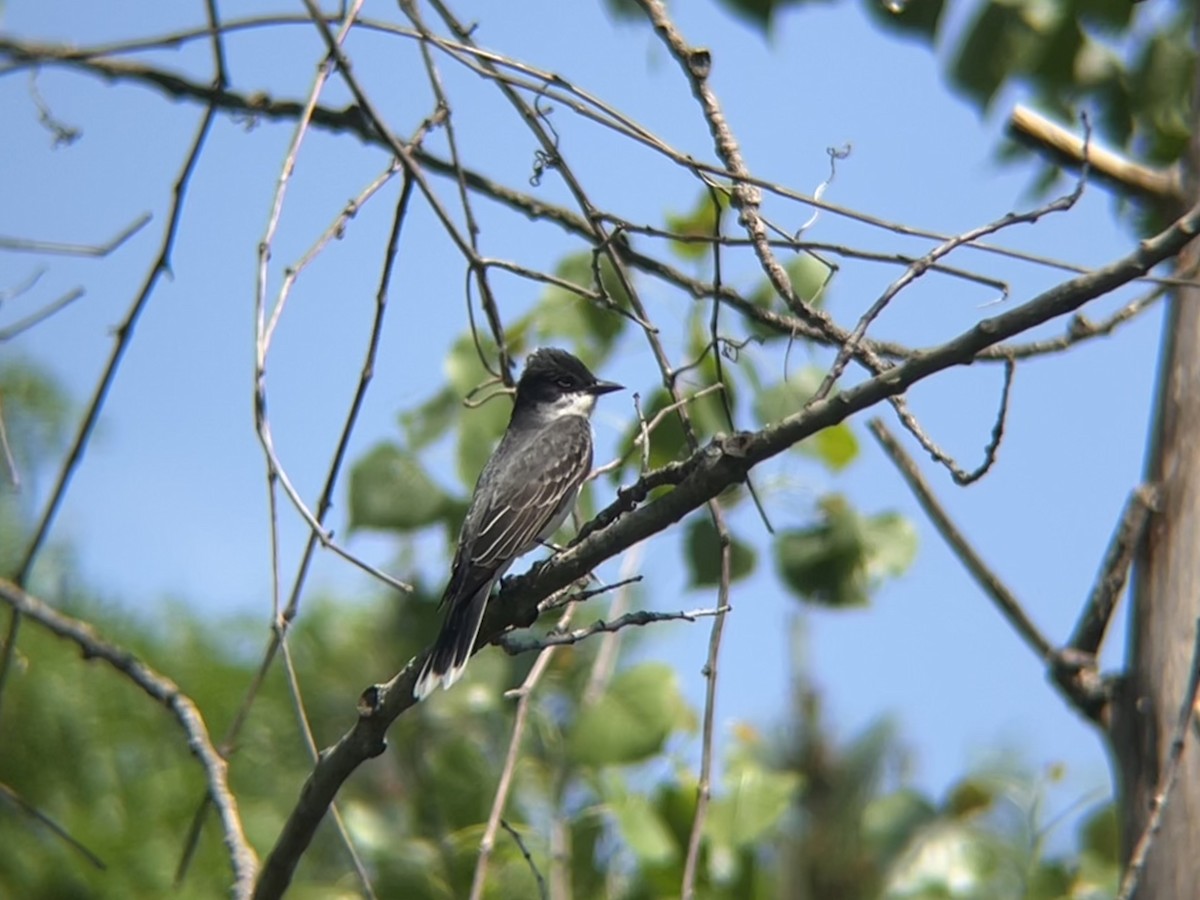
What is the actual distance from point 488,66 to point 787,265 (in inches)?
45.9

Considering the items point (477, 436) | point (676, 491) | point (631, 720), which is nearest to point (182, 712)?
point (676, 491)

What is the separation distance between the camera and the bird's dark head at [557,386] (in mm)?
5238

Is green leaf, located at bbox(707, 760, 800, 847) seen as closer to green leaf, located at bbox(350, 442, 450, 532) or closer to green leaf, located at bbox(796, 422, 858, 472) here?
green leaf, located at bbox(796, 422, 858, 472)

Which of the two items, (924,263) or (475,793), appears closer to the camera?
(924,263)

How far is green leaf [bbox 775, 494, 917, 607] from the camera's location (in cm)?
430

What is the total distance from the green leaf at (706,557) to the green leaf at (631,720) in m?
0.50

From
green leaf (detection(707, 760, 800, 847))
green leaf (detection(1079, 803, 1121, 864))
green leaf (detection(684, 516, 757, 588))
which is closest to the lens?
green leaf (detection(684, 516, 757, 588))

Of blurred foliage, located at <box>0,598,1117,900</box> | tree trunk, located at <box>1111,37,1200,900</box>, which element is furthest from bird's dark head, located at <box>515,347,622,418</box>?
tree trunk, located at <box>1111,37,1200,900</box>

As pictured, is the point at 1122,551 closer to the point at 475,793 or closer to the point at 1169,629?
the point at 1169,629

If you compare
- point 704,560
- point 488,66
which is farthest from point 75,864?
point 488,66

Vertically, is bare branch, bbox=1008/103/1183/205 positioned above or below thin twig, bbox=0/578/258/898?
above

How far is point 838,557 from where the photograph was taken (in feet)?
14.1

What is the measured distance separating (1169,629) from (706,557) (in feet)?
4.19

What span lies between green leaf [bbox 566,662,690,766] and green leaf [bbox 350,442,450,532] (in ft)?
2.37
